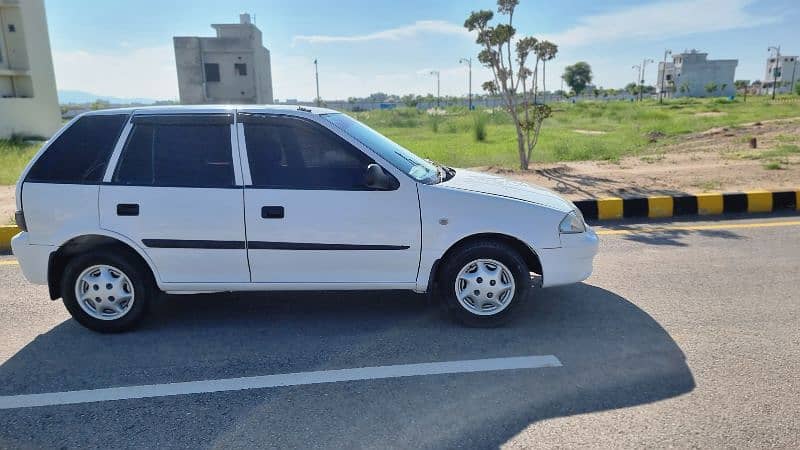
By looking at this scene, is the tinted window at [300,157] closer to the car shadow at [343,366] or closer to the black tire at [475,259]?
the black tire at [475,259]

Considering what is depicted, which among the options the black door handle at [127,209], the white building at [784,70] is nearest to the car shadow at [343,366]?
the black door handle at [127,209]

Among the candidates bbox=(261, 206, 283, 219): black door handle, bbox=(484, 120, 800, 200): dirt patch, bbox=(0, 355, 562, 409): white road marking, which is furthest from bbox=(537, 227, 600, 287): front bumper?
bbox=(484, 120, 800, 200): dirt patch

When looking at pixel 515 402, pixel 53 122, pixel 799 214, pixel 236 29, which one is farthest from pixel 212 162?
pixel 236 29

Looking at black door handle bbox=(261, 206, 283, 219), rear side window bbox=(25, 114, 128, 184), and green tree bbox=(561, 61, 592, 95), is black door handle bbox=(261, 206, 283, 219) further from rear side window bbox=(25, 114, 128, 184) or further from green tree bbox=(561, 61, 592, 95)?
green tree bbox=(561, 61, 592, 95)

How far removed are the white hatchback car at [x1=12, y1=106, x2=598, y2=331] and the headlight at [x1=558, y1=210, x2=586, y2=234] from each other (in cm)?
2

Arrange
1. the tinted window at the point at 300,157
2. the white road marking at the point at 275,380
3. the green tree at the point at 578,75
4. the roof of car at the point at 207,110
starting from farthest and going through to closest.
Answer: the green tree at the point at 578,75 → the roof of car at the point at 207,110 → the tinted window at the point at 300,157 → the white road marking at the point at 275,380

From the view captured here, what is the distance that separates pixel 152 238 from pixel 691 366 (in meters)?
3.74

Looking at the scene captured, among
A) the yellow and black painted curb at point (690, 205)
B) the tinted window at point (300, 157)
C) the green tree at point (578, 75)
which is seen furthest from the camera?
the green tree at point (578, 75)

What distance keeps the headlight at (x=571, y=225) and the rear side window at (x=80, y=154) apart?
3350mm

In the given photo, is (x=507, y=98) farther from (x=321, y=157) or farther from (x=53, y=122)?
(x=53, y=122)

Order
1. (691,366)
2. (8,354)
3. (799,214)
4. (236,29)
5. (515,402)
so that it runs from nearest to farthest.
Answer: (515,402) < (691,366) < (8,354) < (799,214) < (236,29)

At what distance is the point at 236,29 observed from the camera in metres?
42.0

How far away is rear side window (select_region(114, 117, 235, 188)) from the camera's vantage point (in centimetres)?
379

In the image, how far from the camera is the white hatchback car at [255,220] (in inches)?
148
